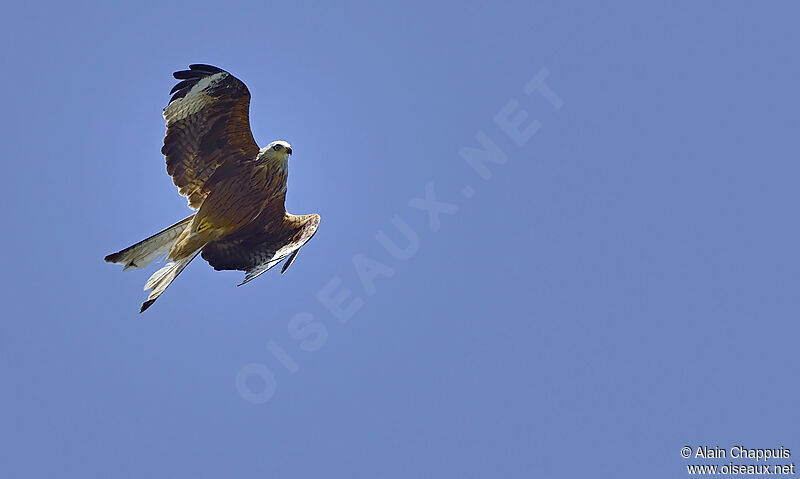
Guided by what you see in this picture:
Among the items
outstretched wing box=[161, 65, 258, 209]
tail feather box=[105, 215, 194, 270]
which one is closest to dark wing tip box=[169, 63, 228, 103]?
outstretched wing box=[161, 65, 258, 209]

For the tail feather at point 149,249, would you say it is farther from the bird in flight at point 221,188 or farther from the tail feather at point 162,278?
the tail feather at point 162,278

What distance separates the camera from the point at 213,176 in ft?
44.8

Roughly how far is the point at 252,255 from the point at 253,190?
2.76ft

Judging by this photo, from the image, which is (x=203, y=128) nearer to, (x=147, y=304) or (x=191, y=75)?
(x=191, y=75)

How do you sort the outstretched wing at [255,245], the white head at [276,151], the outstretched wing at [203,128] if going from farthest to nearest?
the outstretched wing at [255,245] → the white head at [276,151] → the outstretched wing at [203,128]

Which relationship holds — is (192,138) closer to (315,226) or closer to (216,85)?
(216,85)

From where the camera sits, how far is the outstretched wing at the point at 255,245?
13.9 metres

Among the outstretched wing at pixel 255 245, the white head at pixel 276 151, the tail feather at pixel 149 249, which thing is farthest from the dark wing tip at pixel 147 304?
the white head at pixel 276 151

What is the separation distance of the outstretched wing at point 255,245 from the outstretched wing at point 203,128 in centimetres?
63

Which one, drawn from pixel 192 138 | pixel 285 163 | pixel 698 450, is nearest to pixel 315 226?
pixel 285 163

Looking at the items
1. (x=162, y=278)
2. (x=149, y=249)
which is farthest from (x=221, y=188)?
(x=162, y=278)

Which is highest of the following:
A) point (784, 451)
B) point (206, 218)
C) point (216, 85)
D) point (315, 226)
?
point (216, 85)

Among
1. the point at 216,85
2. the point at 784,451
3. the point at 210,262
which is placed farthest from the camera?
the point at 784,451

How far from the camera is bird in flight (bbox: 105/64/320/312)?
1320cm
